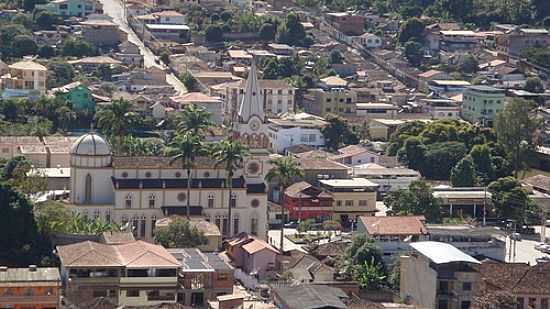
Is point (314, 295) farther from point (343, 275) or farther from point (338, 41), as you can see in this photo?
point (338, 41)

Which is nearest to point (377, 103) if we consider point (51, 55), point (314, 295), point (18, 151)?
point (51, 55)

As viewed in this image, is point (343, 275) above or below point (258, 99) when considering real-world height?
below

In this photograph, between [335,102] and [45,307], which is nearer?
[45,307]

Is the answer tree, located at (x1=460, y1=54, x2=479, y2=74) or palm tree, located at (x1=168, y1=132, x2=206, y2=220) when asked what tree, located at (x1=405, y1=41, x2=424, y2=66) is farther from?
palm tree, located at (x1=168, y1=132, x2=206, y2=220)

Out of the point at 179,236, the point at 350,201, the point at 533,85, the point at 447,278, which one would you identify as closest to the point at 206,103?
the point at 350,201

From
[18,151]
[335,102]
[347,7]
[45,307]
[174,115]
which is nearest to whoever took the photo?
[45,307]

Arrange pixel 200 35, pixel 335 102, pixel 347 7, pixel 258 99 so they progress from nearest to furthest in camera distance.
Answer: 1. pixel 258 99
2. pixel 335 102
3. pixel 200 35
4. pixel 347 7
